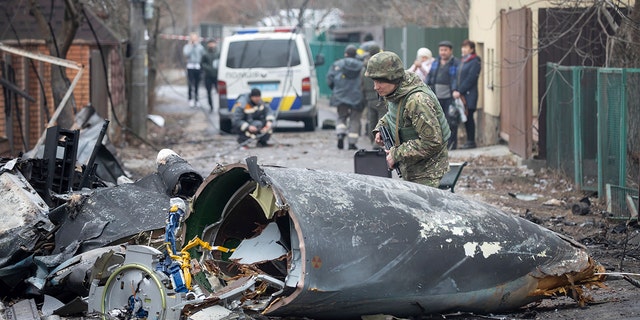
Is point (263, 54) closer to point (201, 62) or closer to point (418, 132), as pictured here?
point (201, 62)

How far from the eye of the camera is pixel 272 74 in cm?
2212

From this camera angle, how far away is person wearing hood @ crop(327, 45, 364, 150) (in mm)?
18675

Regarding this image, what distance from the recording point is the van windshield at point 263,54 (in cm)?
2225

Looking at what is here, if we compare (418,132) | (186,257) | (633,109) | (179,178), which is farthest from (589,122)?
(186,257)

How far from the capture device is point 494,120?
62.0 feet

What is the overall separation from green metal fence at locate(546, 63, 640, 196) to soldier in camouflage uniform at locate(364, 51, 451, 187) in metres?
4.04

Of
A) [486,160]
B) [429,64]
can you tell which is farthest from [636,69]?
[429,64]

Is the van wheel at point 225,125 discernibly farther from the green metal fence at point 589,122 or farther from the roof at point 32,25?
the green metal fence at point 589,122

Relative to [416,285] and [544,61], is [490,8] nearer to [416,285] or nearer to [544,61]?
[544,61]

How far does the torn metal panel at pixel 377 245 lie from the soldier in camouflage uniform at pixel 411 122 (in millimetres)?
823

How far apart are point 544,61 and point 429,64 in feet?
10.5

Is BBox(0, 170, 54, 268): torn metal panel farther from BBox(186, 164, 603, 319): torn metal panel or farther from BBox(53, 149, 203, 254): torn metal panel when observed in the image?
BBox(186, 164, 603, 319): torn metal panel

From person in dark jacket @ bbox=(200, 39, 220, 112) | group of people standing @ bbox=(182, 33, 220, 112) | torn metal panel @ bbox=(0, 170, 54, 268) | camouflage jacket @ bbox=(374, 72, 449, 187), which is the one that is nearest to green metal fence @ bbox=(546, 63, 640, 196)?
camouflage jacket @ bbox=(374, 72, 449, 187)

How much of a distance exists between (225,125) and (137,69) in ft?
12.7
